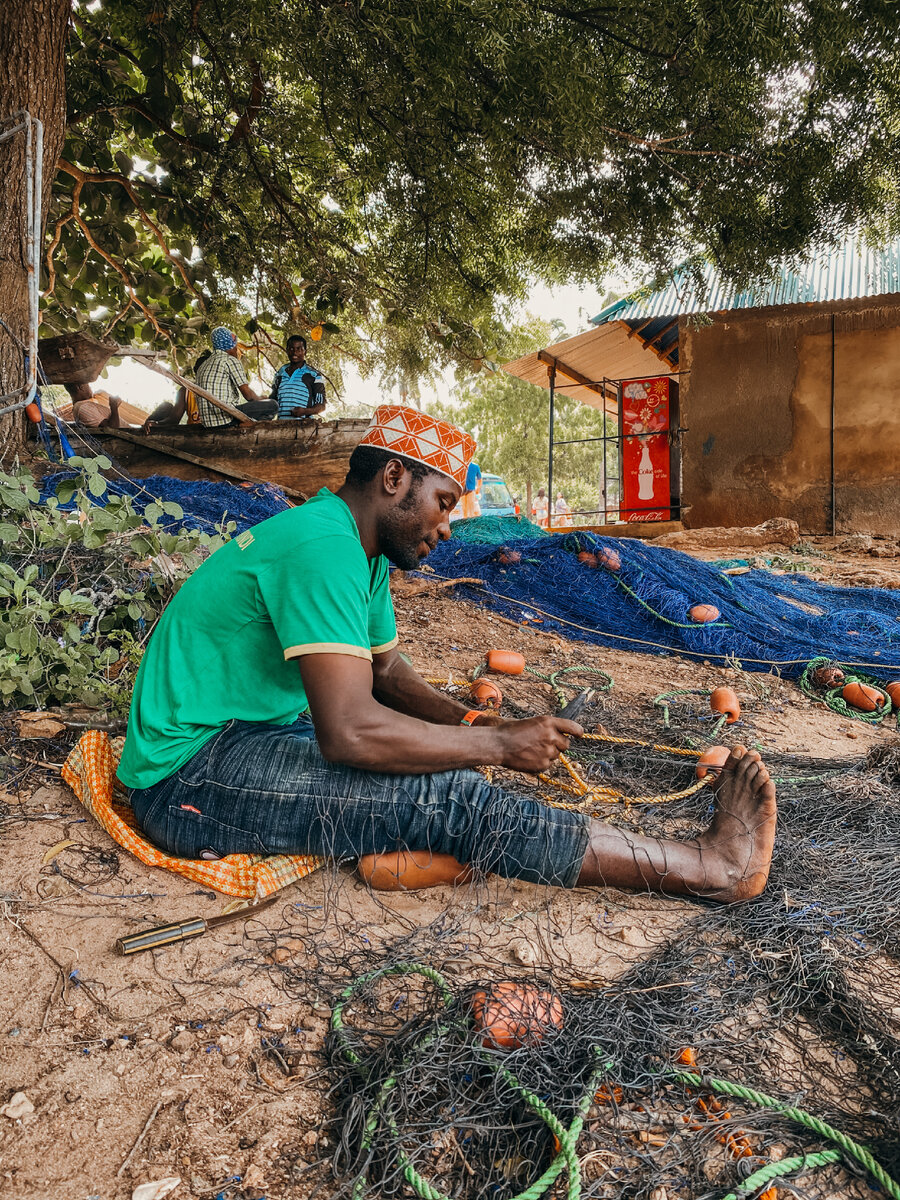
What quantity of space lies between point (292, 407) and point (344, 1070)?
7.54 metres

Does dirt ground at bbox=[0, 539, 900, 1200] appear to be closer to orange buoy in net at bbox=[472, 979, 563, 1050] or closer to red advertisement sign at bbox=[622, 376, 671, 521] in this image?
orange buoy in net at bbox=[472, 979, 563, 1050]

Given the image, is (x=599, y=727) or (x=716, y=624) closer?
(x=599, y=727)

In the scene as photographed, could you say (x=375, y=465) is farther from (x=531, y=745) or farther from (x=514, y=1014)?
(x=514, y=1014)

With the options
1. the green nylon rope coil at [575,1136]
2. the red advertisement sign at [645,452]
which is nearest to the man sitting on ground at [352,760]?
the green nylon rope coil at [575,1136]

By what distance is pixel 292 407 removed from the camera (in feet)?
27.5

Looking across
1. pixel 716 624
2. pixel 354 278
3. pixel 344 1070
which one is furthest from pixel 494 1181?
pixel 354 278

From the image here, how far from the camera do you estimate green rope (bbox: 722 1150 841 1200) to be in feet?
4.45

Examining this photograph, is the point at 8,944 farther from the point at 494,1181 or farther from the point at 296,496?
the point at 296,496

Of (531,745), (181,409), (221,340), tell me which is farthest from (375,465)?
(181,409)

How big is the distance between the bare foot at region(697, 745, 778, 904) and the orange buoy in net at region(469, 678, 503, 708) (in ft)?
5.52

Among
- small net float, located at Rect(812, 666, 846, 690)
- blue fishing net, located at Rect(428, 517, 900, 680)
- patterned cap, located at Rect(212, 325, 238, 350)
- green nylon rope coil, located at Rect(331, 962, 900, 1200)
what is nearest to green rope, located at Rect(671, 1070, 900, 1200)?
green nylon rope coil, located at Rect(331, 962, 900, 1200)

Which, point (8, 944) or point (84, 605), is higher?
point (84, 605)

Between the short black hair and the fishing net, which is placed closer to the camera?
the fishing net

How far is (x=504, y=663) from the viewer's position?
464 centimetres
